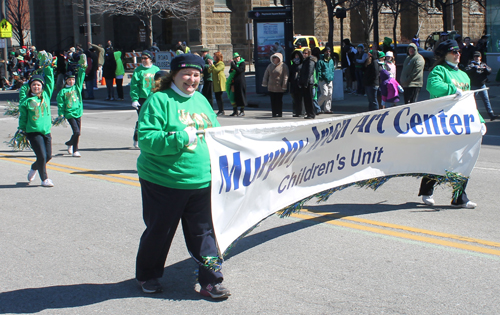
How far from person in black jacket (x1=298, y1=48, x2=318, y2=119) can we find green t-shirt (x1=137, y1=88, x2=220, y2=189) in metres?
11.6

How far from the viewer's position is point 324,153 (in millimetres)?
5367

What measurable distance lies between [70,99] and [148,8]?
80.0 feet

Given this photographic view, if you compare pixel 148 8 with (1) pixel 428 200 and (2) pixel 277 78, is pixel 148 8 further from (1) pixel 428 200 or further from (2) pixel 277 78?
(1) pixel 428 200

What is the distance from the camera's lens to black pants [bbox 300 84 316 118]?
51.6 feet

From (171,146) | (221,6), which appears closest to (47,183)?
(171,146)

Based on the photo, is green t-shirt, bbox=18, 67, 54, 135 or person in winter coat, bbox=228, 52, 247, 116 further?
person in winter coat, bbox=228, 52, 247, 116

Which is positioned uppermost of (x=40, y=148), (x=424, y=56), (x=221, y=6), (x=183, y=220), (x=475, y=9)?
(x=475, y=9)

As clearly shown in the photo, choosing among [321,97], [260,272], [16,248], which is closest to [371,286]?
[260,272]

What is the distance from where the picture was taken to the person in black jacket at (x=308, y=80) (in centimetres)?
1547

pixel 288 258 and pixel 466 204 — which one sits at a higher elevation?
pixel 466 204

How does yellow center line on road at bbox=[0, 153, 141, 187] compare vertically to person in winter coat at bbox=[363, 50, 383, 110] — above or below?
below

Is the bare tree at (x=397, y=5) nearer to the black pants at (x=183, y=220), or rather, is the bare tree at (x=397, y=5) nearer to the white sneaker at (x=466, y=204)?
the white sneaker at (x=466, y=204)

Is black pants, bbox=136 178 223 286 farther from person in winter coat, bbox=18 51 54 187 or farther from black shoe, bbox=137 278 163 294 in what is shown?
person in winter coat, bbox=18 51 54 187

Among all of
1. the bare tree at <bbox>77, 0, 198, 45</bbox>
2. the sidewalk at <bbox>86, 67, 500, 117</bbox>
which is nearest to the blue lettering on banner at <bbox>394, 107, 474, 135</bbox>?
the sidewalk at <bbox>86, 67, 500, 117</bbox>
